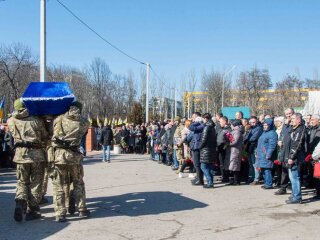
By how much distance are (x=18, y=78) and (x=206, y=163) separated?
1603 inches

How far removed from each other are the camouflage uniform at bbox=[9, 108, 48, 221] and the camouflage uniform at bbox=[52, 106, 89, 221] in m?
0.33

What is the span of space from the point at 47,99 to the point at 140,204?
287cm

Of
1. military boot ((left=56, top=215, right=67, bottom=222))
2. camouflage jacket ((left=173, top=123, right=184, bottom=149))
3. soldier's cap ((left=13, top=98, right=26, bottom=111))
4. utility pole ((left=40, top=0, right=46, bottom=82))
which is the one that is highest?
utility pole ((left=40, top=0, right=46, bottom=82))

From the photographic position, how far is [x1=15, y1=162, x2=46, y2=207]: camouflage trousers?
293 inches

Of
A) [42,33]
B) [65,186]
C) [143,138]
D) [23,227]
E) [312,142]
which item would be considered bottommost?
[23,227]

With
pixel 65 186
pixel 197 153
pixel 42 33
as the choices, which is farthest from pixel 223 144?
pixel 42 33

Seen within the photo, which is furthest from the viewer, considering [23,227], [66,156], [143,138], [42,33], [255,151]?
[143,138]

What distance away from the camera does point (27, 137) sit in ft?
24.5

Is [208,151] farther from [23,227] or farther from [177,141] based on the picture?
[23,227]

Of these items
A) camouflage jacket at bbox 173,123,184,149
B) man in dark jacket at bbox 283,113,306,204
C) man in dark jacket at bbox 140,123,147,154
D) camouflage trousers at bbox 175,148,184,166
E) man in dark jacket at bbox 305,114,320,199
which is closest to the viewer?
man in dark jacket at bbox 283,113,306,204

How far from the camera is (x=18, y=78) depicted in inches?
1870

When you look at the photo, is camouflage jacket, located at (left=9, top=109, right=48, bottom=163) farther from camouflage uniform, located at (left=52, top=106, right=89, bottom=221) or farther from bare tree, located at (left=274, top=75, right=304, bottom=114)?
bare tree, located at (left=274, top=75, right=304, bottom=114)

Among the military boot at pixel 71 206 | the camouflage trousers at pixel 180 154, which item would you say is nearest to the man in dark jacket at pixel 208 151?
the camouflage trousers at pixel 180 154

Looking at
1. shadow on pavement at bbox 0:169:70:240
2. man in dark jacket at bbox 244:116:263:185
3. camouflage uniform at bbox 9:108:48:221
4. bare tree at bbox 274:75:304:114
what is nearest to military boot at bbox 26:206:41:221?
camouflage uniform at bbox 9:108:48:221
